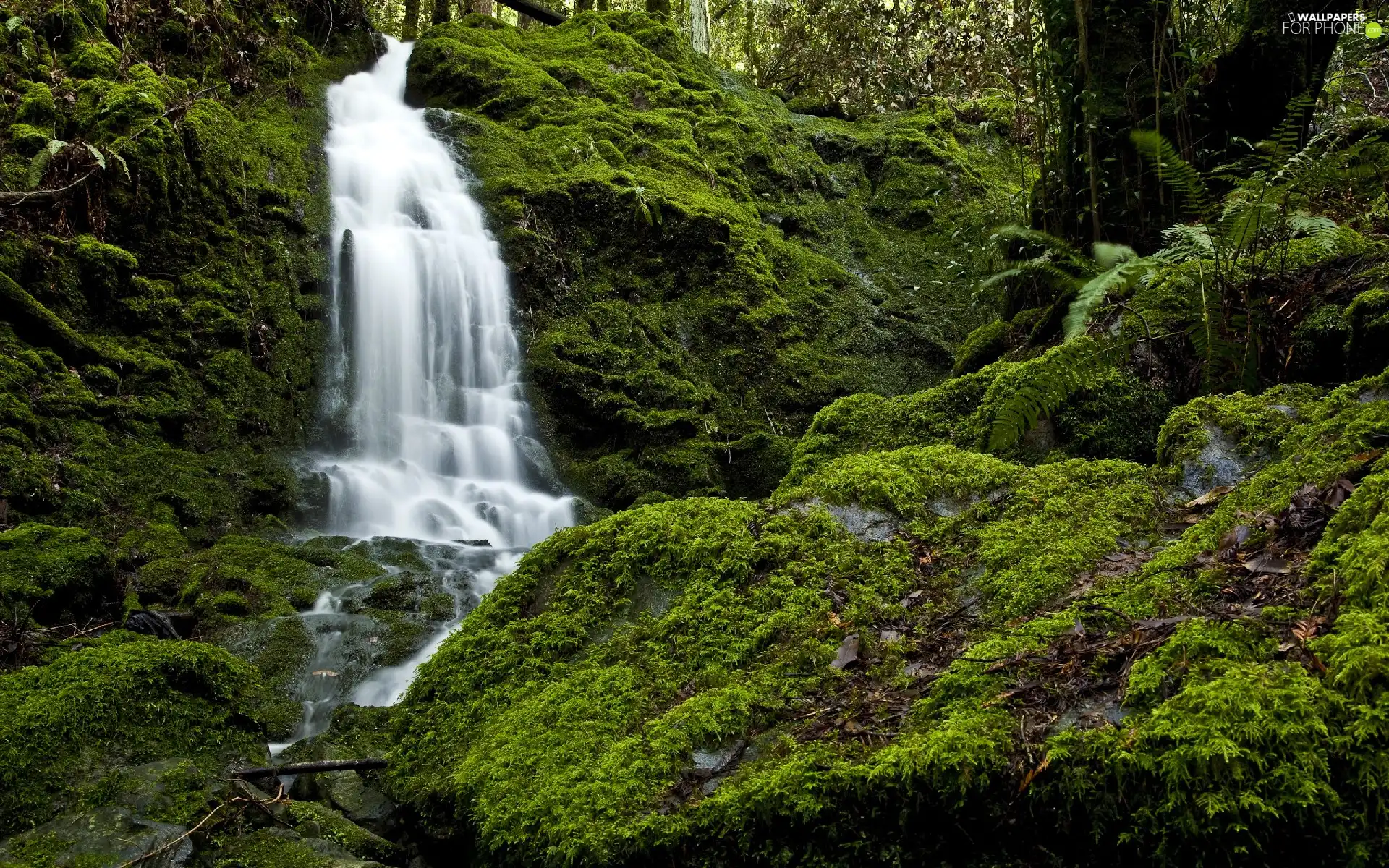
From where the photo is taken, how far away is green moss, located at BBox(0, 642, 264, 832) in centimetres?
289

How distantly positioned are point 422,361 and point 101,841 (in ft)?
23.1

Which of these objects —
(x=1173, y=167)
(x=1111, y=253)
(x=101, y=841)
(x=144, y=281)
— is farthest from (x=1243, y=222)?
(x=144, y=281)

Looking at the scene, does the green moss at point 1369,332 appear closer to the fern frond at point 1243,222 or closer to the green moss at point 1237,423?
the green moss at point 1237,423

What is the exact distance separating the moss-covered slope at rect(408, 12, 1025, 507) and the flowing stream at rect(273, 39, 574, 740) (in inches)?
16.4

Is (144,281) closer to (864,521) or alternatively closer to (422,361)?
(422,361)

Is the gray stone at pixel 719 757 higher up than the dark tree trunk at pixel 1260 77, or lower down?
lower down

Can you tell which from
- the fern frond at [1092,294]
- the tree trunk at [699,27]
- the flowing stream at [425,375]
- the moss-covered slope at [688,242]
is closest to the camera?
the fern frond at [1092,294]

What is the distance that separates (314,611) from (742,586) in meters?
4.25

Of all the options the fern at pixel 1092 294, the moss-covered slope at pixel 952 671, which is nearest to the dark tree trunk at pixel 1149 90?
the fern at pixel 1092 294

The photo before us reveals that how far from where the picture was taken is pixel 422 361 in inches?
364

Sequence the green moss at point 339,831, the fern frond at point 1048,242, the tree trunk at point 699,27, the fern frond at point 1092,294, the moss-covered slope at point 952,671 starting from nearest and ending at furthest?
1. the moss-covered slope at point 952,671
2. the green moss at point 339,831
3. the fern frond at point 1092,294
4. the fern frond at point 1048,242
5. the tree trunk at point 699,27

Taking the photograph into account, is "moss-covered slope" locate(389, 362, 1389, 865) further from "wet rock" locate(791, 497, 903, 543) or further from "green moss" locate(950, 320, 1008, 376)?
"green moss" locate(950, 320, 1008, 376)

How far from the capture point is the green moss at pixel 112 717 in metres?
2.89

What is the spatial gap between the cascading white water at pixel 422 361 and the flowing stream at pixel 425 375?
0.01 m
